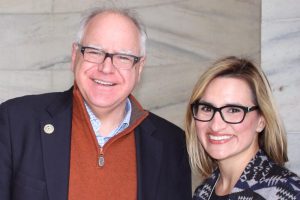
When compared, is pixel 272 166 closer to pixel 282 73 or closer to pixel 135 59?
pixel 135 59

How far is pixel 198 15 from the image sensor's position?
13.9 feet

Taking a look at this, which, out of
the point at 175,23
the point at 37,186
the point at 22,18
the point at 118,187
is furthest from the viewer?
the point at 175,23

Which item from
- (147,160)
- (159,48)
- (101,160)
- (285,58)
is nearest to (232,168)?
(147,160)

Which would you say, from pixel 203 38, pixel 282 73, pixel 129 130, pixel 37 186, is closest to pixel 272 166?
pixel 129 130

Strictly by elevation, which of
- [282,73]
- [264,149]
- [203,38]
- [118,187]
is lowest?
[118,187]

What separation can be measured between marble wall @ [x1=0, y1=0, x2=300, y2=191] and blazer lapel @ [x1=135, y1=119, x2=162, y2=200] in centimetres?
154

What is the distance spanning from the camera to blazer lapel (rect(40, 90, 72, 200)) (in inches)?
88.8

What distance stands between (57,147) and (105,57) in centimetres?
47

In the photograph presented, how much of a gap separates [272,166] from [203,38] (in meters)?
2.18

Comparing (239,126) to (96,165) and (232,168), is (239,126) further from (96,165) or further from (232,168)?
(96,165)

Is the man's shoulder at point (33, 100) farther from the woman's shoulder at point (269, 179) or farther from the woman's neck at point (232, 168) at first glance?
the woman's shoulder at point (269, 179)

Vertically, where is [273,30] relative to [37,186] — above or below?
above

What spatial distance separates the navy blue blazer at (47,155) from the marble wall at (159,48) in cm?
151

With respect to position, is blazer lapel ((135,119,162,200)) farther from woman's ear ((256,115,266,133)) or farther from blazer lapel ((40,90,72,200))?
woman's ear ((256,115,266,133))
